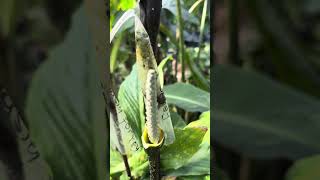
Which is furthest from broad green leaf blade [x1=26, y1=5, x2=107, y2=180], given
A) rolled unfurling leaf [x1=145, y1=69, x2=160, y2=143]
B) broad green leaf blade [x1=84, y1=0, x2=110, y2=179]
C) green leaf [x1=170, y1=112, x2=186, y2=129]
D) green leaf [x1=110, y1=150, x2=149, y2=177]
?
green leaf [x1=170, y1=112, x2=186, y2=129]

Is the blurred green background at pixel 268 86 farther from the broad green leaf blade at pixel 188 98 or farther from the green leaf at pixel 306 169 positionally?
the broad green leaf blade at pixel 188 98

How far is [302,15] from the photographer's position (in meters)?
0.43

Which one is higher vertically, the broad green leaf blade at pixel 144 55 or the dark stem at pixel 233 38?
the dark stem at pixel 233 38

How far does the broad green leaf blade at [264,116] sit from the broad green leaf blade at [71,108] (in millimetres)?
176

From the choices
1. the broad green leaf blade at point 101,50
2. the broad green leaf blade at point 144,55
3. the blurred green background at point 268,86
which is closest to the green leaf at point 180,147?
the broad green leaf blade at point 144,55

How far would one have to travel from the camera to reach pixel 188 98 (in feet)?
2.90

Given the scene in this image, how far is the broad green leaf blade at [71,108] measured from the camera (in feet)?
1.74

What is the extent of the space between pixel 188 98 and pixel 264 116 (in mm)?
441

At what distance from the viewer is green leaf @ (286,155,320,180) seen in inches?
17.4

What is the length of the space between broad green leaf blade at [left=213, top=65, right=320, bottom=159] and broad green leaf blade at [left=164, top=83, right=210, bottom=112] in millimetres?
413

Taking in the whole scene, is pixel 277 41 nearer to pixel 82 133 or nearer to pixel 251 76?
pixel 251 76

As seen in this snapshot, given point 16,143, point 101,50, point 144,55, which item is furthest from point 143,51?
point 16,143

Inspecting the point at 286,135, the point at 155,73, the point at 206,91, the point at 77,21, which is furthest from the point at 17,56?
the point at 206,91

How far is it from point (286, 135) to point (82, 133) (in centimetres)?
26
